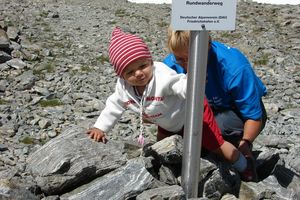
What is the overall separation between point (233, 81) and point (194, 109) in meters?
1.20

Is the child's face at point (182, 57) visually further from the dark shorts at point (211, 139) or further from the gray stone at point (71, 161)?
the gray stone at point (71, 161)

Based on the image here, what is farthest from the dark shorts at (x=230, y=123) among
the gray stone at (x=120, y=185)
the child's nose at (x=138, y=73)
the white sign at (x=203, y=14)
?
the white sign at (x=203, y=14)

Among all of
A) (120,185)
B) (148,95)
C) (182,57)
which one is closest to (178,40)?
(182,57)

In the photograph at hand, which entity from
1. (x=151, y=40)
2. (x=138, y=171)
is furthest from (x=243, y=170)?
(x=151, y=40)

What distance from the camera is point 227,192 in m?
6.38

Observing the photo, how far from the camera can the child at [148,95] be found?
19.3ft

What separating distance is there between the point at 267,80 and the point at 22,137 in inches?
319

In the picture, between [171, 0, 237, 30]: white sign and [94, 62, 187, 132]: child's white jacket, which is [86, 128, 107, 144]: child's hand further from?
[171, 0, 237, 30]: white sign

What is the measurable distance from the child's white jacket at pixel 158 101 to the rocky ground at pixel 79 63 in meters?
1.48

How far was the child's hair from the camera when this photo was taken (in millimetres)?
5752

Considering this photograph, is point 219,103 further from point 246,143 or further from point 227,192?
point 227,192

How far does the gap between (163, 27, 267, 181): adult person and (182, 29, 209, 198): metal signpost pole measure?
2.61ft

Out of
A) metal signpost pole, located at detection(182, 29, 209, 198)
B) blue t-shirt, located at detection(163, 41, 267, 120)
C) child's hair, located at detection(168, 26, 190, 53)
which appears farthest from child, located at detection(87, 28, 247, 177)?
metal signpost pole, located at detection(182, 29, 209, 198)

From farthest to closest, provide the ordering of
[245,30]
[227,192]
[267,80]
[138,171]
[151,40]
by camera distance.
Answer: [245,30]
[151,40]
[267,80]
[227,192]
[138,171]
